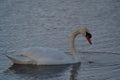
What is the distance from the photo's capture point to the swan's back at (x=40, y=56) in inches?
475

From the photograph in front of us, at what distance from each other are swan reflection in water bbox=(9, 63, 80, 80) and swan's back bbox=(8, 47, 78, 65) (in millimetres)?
119

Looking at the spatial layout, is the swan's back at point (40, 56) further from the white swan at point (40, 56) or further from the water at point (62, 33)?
the water at point (62, 33)

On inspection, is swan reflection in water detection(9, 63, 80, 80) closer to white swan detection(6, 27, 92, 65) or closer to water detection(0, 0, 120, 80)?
water detection(0, 0, 120, 80)

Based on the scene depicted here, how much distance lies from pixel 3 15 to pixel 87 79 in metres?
7.79

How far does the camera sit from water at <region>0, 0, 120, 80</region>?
454 inches

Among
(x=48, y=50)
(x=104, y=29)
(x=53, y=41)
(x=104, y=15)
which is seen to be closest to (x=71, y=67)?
(x=48, y=50)

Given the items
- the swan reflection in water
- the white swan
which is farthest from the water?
the white swan

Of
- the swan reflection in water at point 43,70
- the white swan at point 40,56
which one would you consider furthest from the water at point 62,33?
the white swan at point 40,56

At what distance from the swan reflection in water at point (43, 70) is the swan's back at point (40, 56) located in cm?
12

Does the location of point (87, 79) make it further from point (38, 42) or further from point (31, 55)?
point (38, 42)

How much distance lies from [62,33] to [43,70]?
342 centimetres

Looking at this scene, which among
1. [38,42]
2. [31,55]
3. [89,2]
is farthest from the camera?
[89,2]

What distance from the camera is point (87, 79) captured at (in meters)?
10.9

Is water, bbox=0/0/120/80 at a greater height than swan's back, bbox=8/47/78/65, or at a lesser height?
lesser
